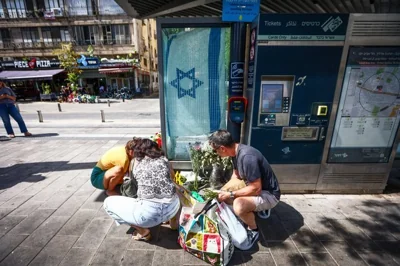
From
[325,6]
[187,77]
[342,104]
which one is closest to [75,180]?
[187,77]

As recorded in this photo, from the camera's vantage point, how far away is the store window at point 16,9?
2616cm

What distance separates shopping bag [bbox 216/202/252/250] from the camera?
7.62 feet

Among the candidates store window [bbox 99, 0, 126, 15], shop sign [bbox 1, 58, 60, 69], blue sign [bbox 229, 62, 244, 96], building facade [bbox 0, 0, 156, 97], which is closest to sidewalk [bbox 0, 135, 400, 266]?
blue sign [bbox 229, 62, 244, 96]

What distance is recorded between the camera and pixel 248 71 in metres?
3.49

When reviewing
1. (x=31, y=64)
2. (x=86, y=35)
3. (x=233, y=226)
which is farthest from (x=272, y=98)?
(x=86, y=35)

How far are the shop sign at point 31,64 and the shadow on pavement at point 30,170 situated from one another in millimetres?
24667

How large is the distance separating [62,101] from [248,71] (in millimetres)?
22876

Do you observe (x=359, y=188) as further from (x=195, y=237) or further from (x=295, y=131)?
(x=195, y=237)

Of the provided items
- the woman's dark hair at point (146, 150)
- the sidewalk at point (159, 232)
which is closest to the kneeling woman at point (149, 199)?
the woman's dark hair at point (146, 150)

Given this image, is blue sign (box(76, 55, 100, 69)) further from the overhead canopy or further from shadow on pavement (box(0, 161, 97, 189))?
shadow on pavement (box(0, 161, 97, 189))

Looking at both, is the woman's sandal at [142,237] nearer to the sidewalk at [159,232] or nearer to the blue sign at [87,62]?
the sidewalk at [159,232]

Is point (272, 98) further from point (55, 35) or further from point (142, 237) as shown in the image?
point (55, 35)

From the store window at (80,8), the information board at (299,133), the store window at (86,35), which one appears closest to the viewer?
the information board at (299,133)

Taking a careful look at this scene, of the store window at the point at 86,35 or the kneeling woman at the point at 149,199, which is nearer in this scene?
the kneeling woman at the point at 149,199
